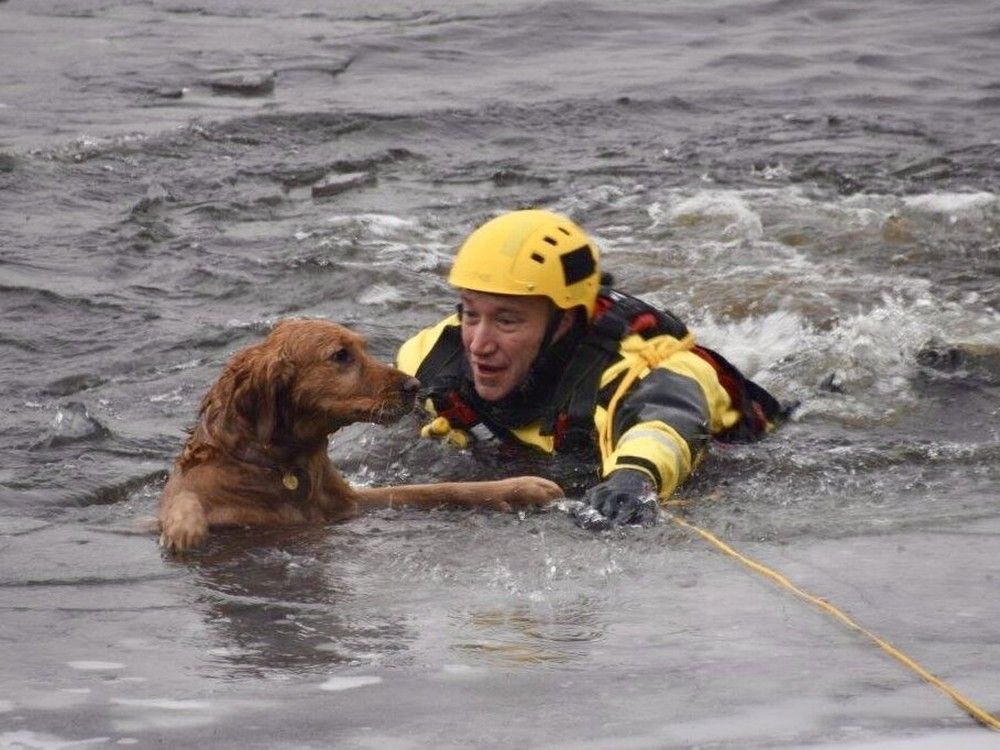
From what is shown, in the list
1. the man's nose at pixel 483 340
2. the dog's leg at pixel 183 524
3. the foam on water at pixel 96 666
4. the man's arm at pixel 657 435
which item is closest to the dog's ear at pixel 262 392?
the dog's leg at pixel 183 524

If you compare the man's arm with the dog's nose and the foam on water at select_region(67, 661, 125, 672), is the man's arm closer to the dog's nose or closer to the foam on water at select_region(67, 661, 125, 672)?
the dog's nose

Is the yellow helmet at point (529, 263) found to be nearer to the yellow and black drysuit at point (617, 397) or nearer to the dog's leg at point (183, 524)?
the yellow and black drysuit at point (617, 397)

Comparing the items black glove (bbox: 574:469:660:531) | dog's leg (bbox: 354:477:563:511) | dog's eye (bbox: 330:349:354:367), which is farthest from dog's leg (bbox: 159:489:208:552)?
black glove (bbox: 574:469:660:531)

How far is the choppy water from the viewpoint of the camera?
5.29m

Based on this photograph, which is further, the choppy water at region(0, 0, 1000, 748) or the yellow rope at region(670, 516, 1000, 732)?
the choppy water at region(0, 0, 1000, 748)

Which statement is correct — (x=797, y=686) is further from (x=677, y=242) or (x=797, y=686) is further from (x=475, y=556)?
(x=677, y=242)

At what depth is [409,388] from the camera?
7227 millimetres

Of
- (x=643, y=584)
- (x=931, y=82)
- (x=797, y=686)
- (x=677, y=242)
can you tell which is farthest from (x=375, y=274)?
(x=931, y=82)

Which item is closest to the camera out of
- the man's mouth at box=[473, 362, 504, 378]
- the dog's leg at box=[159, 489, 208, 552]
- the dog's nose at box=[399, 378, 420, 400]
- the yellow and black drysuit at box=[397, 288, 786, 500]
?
the dog's leg at box=[159, 489, 208, 552]

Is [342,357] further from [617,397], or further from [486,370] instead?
[617,397]

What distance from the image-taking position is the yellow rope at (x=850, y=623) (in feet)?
16.3

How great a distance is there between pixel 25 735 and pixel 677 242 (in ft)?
27.3

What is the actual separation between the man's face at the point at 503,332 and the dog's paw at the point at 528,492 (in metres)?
0.81

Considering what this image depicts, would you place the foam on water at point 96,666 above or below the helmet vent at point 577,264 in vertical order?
below
